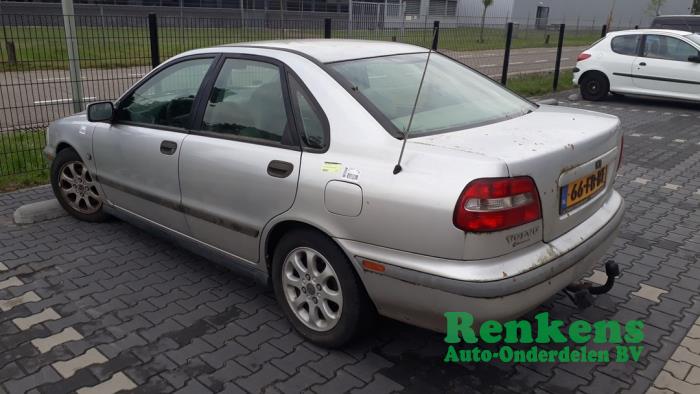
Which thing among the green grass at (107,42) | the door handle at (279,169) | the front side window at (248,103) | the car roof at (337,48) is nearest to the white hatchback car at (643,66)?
the green grass at (107,42)

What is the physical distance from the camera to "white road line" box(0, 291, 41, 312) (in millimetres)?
3625

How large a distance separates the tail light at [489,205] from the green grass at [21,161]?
16.9ft

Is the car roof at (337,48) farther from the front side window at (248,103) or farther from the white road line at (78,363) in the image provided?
the white road line at (78,363)

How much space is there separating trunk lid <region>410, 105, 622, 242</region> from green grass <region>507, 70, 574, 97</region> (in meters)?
9.99

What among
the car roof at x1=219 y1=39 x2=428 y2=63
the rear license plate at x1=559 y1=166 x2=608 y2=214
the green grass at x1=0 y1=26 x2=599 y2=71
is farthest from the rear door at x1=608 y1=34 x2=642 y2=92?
the rear license plate at x1=559 y1=166 x2=608 y2=214

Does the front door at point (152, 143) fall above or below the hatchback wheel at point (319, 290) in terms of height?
above

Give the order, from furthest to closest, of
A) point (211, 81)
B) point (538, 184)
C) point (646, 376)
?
point (211, 81), point (646, 376), point (538, 184)

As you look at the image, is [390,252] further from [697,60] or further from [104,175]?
[697,60]

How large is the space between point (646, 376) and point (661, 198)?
140 inches

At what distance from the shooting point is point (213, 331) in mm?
3373

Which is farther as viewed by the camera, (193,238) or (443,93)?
(193,238)

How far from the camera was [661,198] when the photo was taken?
6000 mm

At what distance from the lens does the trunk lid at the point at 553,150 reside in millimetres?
2666

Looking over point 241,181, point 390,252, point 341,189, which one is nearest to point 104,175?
point 241,181
